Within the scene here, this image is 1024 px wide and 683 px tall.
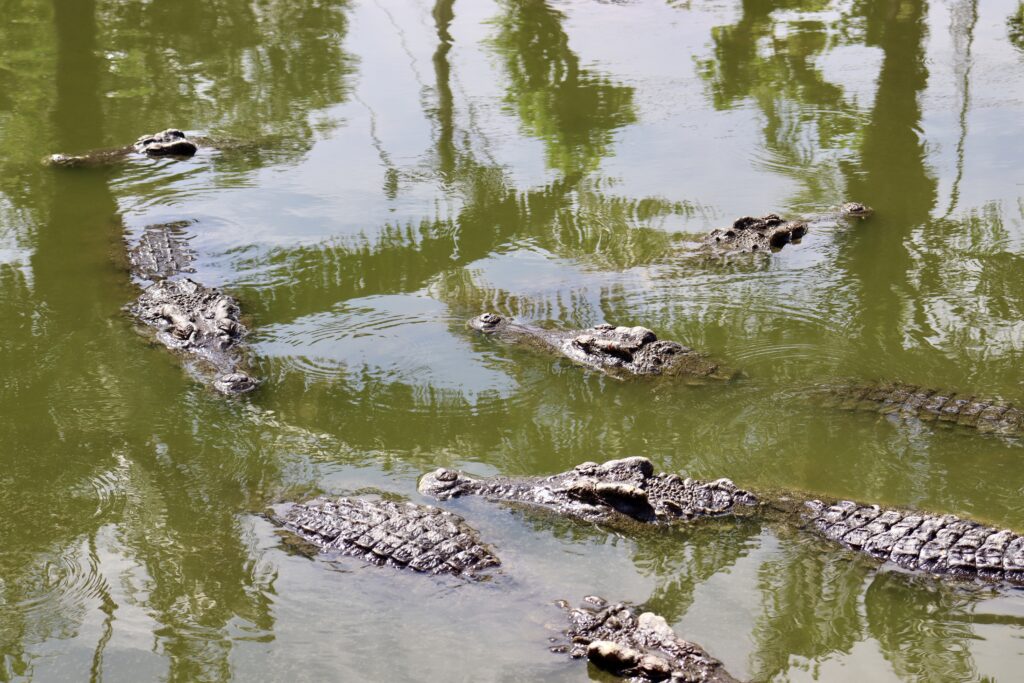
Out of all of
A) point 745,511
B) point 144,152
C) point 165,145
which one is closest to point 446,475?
point 745,511

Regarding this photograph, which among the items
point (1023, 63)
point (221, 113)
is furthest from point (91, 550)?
point (1023, 63)

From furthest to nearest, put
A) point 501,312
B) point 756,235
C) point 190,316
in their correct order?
1. point 756,235
2. point 501,312
3. point 190,316

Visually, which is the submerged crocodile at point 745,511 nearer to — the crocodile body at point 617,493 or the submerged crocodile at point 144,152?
the crocodile body at point 617,493

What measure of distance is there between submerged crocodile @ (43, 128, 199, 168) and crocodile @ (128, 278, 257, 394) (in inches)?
136

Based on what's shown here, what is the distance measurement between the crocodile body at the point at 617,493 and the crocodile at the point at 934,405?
1413mm

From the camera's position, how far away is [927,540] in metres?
5.29

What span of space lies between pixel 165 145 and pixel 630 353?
21.5 ft

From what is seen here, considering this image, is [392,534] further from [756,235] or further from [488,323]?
[756,235]

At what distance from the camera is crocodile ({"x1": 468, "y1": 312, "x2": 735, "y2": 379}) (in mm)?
7188

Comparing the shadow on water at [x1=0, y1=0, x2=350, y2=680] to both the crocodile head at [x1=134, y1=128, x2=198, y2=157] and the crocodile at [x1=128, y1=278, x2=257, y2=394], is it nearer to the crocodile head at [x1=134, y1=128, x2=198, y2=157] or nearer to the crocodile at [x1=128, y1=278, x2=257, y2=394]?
the crocodile at [x1=128, y1=278, x2=257, y2=394]

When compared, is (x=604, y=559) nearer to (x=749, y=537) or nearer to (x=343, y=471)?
(x=749, y=537)

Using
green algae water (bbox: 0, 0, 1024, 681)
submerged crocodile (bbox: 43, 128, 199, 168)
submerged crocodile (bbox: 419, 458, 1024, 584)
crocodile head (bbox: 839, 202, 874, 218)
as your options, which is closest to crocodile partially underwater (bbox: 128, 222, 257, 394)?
green algae water (bbox: 0, 0, 1024, 681)

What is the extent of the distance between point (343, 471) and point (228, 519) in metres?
0.74

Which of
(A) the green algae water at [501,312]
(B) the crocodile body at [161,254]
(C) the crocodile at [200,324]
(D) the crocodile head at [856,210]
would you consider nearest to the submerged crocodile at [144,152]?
(A) the green algae water at [501,312]
